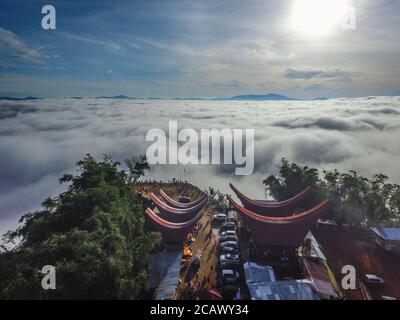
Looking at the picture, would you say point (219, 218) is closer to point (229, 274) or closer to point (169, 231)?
point (169, 231)

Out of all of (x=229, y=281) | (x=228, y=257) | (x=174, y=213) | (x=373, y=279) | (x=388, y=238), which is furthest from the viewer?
(x=174, y=213)

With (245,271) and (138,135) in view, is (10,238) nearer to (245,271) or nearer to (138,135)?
(245,271)

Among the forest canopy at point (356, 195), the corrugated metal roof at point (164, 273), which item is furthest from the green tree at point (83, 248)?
the forest canopy at point (356, 195)

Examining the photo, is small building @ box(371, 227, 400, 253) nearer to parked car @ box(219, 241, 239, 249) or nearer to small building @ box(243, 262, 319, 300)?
small building @ box(243, 262, 319, 300)

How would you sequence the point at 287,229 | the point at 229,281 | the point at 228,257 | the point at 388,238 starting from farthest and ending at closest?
1. the point at 388,238
2. the point at 287,229
3. the point at 228,257
4. the point at 229,281

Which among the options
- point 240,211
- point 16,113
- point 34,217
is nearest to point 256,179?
point 240,211

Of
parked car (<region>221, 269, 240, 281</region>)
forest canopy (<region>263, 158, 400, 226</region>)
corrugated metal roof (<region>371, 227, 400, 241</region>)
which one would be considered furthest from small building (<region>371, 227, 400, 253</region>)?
parked car (<region>221, 269, 240, 281</region>)

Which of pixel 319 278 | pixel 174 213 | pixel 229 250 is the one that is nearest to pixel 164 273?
pixel 229 250
